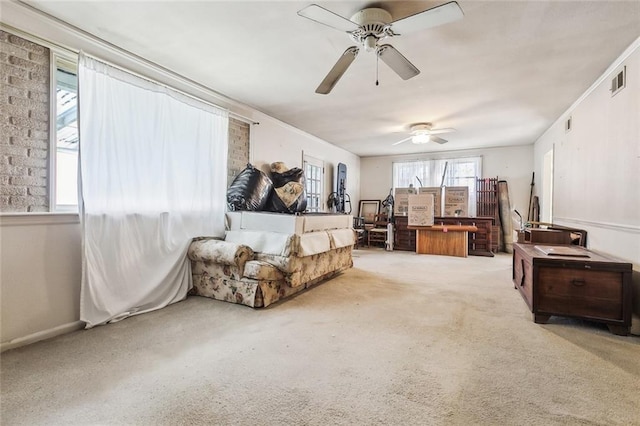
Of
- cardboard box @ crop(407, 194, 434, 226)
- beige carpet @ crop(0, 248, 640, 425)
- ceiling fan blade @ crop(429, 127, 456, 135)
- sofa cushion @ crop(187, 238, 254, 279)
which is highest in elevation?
ceiling fan blade @ crop(429, 127, 456, 135)

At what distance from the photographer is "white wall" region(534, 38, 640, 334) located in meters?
2.63

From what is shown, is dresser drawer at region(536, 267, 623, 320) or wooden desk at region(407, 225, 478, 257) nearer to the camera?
dresser drawer at region(536, 267, 623, 320)

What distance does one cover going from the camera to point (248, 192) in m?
3.88

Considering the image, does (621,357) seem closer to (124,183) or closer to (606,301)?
(606,301)

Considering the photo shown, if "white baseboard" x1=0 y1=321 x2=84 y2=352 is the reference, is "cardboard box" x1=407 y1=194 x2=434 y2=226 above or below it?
above

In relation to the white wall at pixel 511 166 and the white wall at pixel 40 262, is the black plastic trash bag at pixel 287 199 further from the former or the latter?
the white wall at pixel 511 166

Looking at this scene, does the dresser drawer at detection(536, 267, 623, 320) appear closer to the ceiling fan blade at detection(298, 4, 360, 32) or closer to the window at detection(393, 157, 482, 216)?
the ceiling fan blade at detection(298, 4, 360, 32)

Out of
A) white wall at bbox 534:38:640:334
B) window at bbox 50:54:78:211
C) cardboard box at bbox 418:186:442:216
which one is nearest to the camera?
window at bbox 50:54:78:211

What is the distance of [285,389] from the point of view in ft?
5.40

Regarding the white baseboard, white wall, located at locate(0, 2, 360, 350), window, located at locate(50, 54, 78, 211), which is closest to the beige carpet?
the white baseboard

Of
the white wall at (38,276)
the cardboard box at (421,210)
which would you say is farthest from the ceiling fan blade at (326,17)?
the cardboard box at (421,210)

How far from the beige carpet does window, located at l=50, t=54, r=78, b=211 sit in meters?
1.16

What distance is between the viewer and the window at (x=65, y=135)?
2506 mm

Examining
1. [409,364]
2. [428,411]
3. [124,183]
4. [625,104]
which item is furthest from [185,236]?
[625,104]
